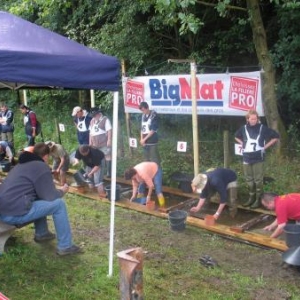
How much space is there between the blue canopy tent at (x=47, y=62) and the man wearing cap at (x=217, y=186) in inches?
88.1

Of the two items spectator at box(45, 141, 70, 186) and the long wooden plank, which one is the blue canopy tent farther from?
spectator at box(45, 141, 70, 186)

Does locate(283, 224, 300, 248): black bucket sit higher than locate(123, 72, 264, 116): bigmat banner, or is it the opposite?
locate(123, 72, 264, 116): bigmat banner

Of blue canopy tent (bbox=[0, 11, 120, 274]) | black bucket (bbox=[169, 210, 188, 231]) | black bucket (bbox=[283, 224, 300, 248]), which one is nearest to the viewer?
blue canopy tent (bbox=[0, 11, 120, 274])

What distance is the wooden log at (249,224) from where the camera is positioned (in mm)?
5844

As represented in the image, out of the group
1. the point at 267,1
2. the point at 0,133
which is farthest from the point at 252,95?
the point at 0,133

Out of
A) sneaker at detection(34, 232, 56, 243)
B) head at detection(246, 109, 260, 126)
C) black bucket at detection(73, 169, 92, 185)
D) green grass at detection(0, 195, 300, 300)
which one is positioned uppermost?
head at detection(246, 109, 260, 126)

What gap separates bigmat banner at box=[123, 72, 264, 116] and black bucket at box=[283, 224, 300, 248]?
3.04 metres

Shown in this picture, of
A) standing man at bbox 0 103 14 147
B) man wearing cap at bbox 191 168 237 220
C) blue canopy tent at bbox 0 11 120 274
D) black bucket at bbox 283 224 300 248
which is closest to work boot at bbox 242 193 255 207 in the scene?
man wearing cap at bbox 191 168 237 220

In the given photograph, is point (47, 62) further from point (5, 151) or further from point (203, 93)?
point (5, 151)

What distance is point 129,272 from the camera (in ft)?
9.50

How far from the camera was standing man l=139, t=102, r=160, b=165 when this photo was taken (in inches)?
323

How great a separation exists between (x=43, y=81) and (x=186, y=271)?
260cm

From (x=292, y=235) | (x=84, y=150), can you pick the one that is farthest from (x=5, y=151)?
(x=292, y=235)

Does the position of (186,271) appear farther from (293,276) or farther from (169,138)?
(169,138)
